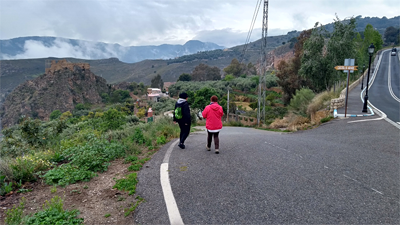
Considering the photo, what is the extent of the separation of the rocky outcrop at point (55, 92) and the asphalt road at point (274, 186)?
81395 millimetres

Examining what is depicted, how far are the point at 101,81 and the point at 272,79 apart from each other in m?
83.4

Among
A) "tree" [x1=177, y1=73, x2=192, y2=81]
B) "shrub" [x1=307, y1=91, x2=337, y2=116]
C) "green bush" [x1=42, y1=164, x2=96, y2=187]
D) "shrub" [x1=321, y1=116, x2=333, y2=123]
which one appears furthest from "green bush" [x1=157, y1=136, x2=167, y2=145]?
"tree" [x1=177, y1=73, x2=192, y2=81]

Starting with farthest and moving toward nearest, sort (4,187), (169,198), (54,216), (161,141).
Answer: (161,141) < (4,187) < (169,198) < (54,216)

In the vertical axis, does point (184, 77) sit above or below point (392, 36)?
below

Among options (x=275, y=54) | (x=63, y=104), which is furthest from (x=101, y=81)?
(x=275, y=54)

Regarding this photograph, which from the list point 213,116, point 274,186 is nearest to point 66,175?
point 213,116

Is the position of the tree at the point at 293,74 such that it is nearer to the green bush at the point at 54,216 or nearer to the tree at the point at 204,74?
the green bush at the point at 54,216

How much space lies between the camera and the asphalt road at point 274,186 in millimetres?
3740

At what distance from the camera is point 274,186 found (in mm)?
4688

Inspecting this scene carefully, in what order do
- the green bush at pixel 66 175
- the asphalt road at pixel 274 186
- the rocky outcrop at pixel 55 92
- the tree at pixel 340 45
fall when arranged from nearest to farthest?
the asphalt road at pixel 274 186 < the green bush at pixel 66 175 < the tree at pixel 340 45 < the rocky outcrop at pixel 55 92

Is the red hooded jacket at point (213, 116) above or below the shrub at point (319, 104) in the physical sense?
above

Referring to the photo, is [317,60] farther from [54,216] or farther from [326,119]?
[54,216]

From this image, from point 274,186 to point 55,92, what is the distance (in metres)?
110

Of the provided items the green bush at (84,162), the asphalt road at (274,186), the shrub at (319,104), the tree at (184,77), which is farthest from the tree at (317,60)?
the tree at (184,77)
